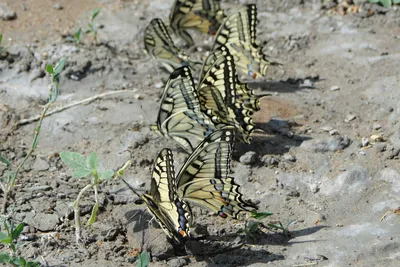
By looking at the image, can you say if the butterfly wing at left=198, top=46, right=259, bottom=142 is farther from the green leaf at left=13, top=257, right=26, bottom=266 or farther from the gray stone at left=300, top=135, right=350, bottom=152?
the green leaf at left=13, top=257, right=26, bottom=266

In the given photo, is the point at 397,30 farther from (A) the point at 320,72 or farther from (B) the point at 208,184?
(B) the point at 208,184

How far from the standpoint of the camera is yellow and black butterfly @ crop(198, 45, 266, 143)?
596 centimetres

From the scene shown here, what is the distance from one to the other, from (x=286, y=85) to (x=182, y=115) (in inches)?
57.3

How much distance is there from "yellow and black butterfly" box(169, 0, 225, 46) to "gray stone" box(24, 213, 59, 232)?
336 cm

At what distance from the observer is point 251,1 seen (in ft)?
26.5

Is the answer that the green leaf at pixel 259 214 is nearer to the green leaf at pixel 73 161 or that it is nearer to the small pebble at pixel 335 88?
the green leaf at pixel 73 161

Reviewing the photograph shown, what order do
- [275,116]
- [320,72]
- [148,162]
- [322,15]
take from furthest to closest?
[322,15] < [320,72] < [275,116] < [148,162]

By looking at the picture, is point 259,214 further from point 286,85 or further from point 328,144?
point 286,85

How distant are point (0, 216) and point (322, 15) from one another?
4.58 m

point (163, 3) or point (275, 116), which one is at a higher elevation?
point (163, 3)

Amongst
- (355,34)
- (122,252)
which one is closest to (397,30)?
(355,34)

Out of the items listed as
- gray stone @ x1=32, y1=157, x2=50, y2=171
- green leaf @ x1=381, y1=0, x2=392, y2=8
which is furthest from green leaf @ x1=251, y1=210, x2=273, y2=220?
green leaf @ x1=381, y1=0, x2=392, y2=8

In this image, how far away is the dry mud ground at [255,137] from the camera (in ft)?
15.0

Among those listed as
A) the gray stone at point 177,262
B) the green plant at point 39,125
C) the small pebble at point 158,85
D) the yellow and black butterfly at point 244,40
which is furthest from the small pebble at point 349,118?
the green plant at point 39,125
